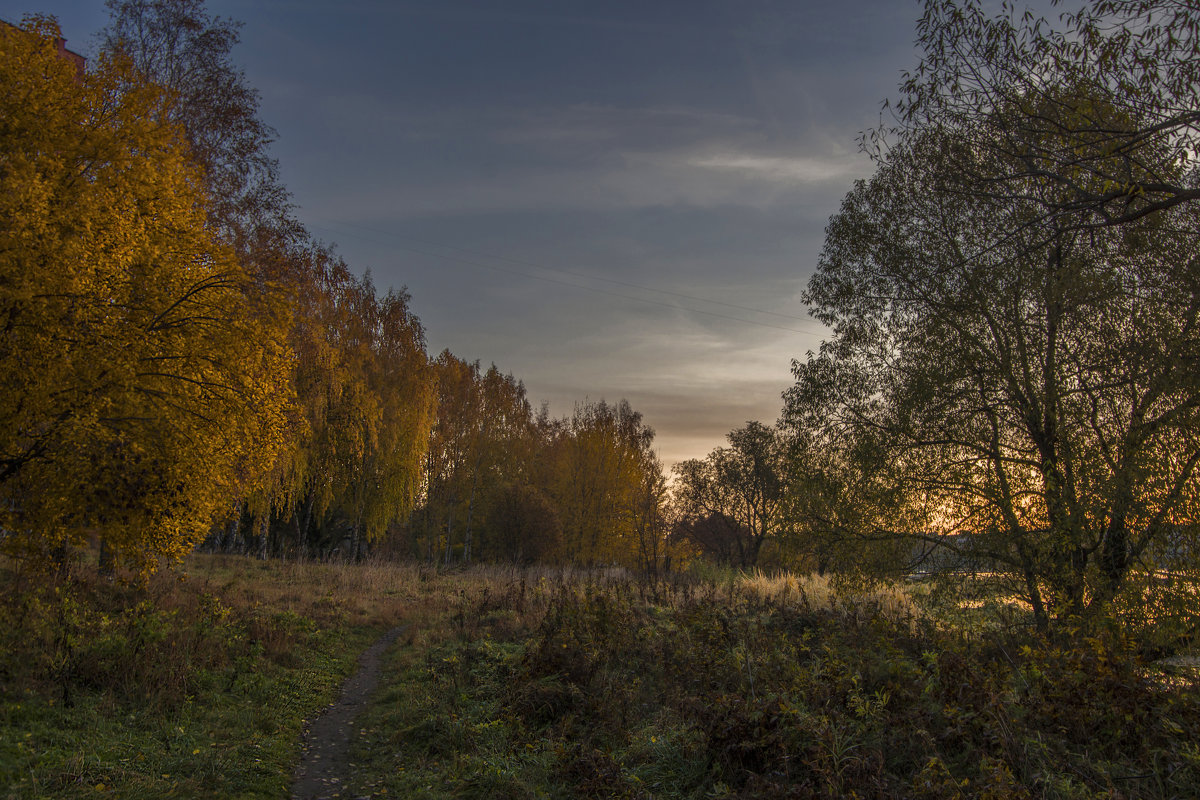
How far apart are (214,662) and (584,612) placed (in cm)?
565

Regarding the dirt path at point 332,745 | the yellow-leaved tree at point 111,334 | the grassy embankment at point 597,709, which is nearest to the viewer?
the grassy embankment at point 597,709

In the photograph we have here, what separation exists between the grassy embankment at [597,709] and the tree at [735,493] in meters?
22.8

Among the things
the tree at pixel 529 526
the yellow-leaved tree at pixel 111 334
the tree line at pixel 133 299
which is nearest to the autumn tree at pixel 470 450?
the tree at pixel 529 526

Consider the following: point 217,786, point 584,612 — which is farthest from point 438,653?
point 217,786

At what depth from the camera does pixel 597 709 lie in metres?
7.52

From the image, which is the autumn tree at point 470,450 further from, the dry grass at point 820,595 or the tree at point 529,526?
the dry grass at point 820,595

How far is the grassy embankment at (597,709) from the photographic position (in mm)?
5047

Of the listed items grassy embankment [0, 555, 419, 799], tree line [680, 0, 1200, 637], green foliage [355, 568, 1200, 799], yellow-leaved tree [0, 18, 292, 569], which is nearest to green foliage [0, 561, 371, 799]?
grassy embankment [0, 555, 419, 799]

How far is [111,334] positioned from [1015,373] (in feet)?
48.0

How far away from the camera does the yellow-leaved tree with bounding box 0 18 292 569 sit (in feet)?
27.6

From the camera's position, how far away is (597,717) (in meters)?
7.47

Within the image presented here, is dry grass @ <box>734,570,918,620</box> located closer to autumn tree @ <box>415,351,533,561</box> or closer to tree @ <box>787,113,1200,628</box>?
tree @ <box>787,113,1200,628</box>

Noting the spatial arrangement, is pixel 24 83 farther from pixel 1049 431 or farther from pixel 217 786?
pixel 1049 431

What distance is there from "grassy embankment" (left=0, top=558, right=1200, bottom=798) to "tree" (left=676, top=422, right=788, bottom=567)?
2283 centimetres
